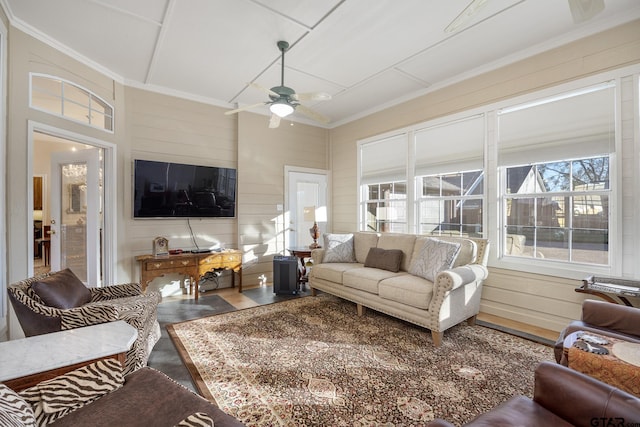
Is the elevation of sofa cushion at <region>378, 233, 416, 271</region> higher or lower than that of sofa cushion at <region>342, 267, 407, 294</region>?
higher

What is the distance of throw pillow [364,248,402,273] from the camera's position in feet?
11.9

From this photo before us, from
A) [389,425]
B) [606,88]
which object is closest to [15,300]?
[389,425]

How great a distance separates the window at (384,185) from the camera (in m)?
4.66

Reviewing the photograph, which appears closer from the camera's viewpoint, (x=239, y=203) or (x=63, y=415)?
(x=63, y=415)

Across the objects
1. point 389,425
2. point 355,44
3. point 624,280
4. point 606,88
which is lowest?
point 389,425

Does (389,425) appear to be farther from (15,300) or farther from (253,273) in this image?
(253,273)

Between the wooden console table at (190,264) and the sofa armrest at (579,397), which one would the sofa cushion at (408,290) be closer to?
the sofa armrest at (579,397)

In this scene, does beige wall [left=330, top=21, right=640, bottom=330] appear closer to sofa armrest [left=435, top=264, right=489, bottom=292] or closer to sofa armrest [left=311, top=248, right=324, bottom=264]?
sofa armrest [left=435, top=264, right=489, bottom=292]

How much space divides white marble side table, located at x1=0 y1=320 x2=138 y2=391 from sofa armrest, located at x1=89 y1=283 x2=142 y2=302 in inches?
42.0

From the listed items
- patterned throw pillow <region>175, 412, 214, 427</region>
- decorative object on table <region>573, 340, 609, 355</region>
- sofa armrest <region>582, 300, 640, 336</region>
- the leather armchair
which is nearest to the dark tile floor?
patterned throw pillow <region>175, 412, 214, 427</region>

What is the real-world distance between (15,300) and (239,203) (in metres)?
3.16

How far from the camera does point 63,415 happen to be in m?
1.14

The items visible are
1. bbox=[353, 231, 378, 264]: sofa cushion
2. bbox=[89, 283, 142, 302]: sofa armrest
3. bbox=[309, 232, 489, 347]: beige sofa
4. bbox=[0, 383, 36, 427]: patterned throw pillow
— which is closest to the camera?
bbox=[0, 383, 36, 427]: patterned throw pillow

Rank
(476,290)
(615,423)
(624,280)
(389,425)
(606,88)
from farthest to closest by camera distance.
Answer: (476,290), (606,88), (624,280), (389,425), (615,423)
